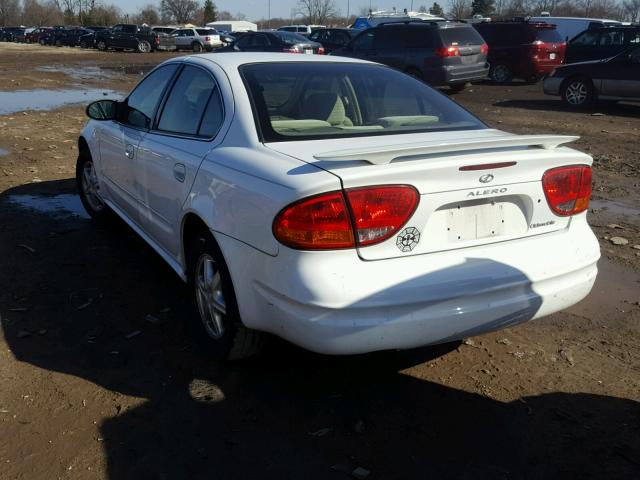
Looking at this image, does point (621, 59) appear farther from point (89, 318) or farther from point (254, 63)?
point (89, 318)

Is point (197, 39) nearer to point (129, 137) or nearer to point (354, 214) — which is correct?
point (129, 137)

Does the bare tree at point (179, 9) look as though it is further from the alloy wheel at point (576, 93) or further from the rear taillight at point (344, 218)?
the rear taillight at point (344, 218)

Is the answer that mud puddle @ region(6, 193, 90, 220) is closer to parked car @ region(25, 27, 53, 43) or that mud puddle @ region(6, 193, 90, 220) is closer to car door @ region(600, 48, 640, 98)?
car door @ region(600, 48, 640, 98)

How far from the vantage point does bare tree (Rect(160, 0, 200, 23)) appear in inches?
4141

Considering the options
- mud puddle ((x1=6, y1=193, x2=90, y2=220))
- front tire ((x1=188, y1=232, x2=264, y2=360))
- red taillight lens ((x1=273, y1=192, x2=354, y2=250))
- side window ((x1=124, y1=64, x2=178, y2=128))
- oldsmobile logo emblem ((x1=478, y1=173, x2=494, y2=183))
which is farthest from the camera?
mud puddle ((x1=6, y1=193, x2=90, y2=220))

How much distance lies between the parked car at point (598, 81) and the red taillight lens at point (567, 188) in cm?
1148

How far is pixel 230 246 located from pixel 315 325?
65 cm

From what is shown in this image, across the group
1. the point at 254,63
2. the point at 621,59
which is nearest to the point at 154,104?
the point at 254,63

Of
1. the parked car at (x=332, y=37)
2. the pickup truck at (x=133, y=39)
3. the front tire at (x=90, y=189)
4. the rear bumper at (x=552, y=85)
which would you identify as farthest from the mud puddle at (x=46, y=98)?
the pickup truck at (x=133, y=39)

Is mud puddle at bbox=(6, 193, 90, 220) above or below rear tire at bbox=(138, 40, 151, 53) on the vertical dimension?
below

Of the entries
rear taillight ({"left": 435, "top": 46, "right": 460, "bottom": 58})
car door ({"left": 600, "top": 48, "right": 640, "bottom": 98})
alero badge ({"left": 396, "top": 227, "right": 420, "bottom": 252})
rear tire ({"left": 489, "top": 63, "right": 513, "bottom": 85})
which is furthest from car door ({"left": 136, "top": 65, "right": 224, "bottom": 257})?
rear tire ({"left": 489, "top": 63, "right": 513, "bottom": 85})

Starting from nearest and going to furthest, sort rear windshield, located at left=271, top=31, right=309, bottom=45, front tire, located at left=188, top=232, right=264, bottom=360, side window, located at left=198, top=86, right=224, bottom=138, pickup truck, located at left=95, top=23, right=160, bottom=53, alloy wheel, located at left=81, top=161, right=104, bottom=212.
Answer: front tire, located at left=188, top=232, right=264, bottom=360 → side window, located at left=198, top=86, right=224, bottom=138 → alloy wheel, located at left=81, top=161, right=104, bottom=212 → rear windshield, located at left=271, top=31, right=309, bottom=45 → pickup truck, located at left=95, top=23, right=160, bottom=53

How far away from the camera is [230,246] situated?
3.12 metres

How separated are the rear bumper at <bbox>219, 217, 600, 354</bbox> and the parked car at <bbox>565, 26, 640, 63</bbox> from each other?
672 inches
